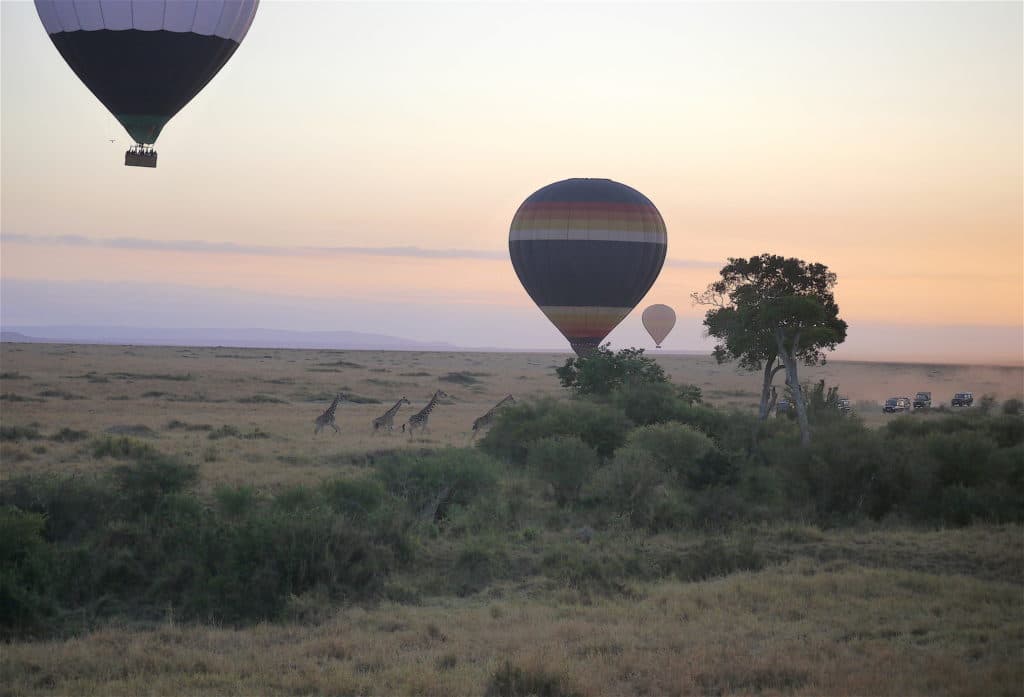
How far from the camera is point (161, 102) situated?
3362 cm

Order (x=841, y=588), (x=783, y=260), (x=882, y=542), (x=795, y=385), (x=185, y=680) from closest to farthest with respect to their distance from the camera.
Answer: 1. (x=185, y=680)
2. (x=841, y=588)
3. (x=882, y=542)
4. (x=795, y=385)
5. (x=783, y=260)

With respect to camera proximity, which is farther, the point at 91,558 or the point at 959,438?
the point at 959,438

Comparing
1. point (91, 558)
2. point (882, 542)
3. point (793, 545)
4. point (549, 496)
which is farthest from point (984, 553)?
point (91, 558)

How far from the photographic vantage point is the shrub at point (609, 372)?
4069cm

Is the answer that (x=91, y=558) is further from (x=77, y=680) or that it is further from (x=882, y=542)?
(x=882, y=542)

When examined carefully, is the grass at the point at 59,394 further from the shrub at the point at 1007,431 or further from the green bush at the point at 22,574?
the shrub at the point at 1007,431

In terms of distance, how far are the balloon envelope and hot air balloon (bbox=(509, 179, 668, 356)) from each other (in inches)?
683

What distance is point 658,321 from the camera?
104 meters

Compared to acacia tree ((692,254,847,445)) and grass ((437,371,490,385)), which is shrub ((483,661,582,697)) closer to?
acacia tree ((692,254,847,445))

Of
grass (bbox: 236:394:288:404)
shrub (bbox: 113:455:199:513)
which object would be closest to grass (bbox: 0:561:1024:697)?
shrub (bbox: 113:455:199:513)

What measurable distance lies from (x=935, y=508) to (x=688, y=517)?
5074mm

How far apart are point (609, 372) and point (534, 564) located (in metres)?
22.3

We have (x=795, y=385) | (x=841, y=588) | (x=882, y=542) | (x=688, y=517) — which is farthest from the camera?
(x=795, y=385)

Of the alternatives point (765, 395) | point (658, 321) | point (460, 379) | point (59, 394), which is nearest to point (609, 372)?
point (765, 395)
